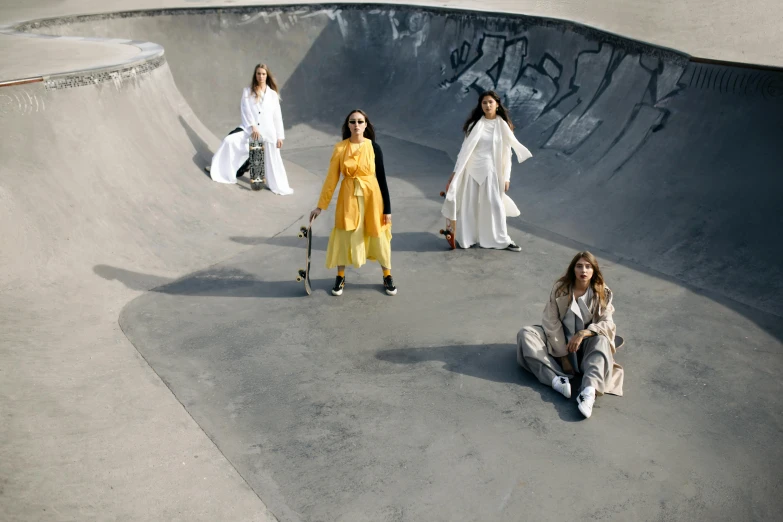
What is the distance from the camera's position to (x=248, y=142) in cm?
1054

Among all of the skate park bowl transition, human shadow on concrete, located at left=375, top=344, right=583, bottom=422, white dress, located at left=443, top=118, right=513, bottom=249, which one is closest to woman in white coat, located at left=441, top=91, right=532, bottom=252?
white dress, located at left=443, top=118, right=513, bottom=249

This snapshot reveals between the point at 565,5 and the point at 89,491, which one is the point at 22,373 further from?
the point at 565,5

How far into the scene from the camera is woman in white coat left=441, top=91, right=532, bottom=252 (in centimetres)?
849

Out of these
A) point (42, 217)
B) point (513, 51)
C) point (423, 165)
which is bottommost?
point (423, 165)

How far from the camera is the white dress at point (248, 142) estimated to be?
34.0 feet

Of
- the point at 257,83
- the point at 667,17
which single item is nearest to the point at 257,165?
the point at 257,83

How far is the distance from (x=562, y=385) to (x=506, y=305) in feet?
5.72

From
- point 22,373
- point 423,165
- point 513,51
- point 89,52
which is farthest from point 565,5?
point 22,373

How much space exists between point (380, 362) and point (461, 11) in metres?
10.3

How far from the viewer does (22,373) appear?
5.49m

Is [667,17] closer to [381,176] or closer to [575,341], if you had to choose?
[381,176]

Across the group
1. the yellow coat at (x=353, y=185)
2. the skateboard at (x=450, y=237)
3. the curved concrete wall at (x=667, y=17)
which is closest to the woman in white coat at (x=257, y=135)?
the skateboard at (x=450, y=237)

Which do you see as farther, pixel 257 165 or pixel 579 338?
pixel 257 165

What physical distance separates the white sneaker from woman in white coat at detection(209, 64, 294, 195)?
250 inches
